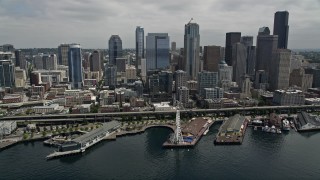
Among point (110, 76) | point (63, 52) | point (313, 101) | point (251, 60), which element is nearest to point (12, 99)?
point (110, 76)

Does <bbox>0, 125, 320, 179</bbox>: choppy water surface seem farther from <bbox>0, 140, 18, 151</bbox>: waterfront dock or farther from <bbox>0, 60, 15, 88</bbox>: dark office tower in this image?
<bbox>0, 60, 15, 88</bbox>: dark office tower

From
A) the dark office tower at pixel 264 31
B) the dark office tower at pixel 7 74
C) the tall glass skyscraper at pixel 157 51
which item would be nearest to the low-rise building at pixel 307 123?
Answer: the dark office tower at pixel 264 31

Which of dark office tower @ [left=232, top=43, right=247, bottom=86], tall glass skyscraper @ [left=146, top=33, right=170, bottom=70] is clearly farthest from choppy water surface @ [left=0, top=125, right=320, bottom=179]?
tall glass skyscraper @ [left=146, top=33, right=170, bottom=70]

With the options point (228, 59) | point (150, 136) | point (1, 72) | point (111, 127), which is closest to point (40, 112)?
point (111, 127)

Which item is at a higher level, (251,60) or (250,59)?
(250,59)

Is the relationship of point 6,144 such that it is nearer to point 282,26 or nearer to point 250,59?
point 250,59

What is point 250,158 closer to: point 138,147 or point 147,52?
point 138,147
